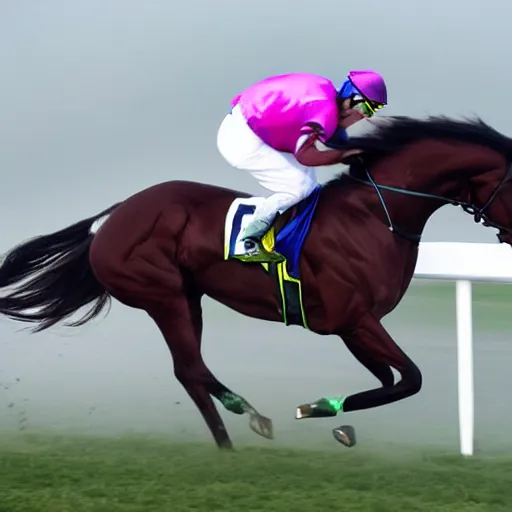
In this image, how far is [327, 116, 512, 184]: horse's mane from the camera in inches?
140

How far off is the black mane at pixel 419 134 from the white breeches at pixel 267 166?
0.67ft

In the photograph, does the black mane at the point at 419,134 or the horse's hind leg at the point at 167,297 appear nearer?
the black mane at the point at 419,134

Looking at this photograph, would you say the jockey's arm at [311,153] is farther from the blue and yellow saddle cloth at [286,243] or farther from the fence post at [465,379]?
the fence post at [465,379]

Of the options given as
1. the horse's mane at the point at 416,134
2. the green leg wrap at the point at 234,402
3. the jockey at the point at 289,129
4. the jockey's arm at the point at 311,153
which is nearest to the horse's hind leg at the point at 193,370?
the green leg wrap at the point at 234,402

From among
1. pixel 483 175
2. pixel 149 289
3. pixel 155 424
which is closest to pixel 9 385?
pixel 155 424

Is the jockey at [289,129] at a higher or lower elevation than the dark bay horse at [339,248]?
higher

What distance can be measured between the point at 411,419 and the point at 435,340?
0.74 m

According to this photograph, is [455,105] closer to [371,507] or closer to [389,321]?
[389,321]

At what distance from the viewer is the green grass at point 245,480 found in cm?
289

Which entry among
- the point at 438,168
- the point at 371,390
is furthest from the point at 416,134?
the point at 371,390

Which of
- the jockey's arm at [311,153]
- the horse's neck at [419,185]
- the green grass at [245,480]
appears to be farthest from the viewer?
the horse's neck at [419,185]

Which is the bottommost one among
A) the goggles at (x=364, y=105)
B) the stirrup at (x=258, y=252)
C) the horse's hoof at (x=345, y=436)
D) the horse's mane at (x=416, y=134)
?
the horse's hoof at (x=345, y=436)

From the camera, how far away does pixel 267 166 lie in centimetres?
365

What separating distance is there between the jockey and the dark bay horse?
10cm
